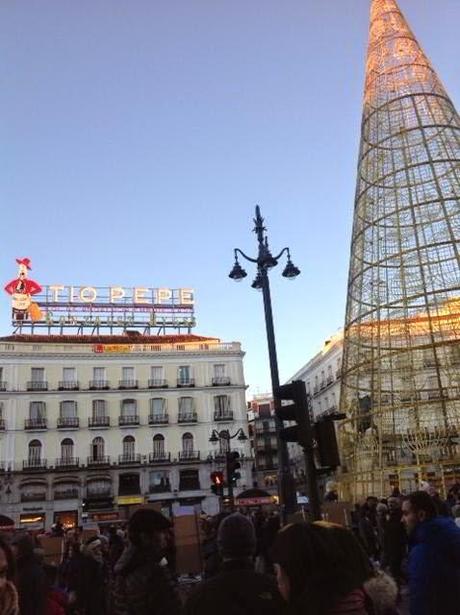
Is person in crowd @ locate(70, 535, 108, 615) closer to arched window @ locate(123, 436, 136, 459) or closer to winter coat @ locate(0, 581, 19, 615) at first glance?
winter coat @ locate(0, 581, 19, 615)

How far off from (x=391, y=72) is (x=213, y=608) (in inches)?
640

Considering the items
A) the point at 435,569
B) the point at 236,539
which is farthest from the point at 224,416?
the point at 236,539

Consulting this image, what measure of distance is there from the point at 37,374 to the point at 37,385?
37.8 inches

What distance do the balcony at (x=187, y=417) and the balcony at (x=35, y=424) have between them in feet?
34.3

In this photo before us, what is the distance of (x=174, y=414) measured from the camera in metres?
45.8

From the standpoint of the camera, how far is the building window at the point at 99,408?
1756 inches

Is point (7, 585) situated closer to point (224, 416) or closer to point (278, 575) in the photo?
point (278, 575)

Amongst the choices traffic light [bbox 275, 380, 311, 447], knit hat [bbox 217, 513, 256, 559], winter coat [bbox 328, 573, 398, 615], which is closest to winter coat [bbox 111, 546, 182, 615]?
knit hat [bbox 217, 513, 256, 559]

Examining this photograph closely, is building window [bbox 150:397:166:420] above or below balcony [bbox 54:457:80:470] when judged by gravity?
above

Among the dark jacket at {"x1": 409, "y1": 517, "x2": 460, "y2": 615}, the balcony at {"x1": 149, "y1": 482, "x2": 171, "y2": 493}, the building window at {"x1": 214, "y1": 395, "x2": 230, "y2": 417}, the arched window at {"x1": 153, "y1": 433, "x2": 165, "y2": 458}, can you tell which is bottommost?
the balcony at {"x1": 149, "y1": 482, "x2": 171, "y2": 493}

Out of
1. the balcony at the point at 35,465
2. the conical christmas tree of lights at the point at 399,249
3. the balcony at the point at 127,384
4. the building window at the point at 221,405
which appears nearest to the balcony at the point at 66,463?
the balcony at the point at 35,465

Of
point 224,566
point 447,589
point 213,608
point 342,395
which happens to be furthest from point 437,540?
point 342,395

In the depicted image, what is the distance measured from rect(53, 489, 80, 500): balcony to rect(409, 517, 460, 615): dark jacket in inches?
1656

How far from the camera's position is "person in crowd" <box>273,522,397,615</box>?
1917 millimetres
